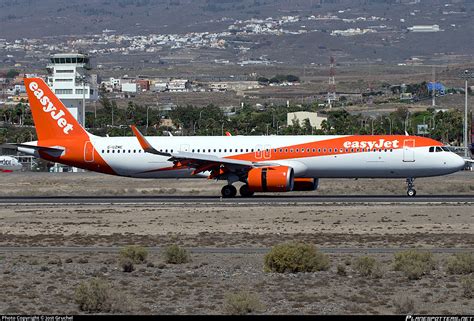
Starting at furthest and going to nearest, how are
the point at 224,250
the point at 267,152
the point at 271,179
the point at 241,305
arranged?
1. the point at 267,152
2. the point at 271,179
3. the point at 224,250
4. the point at 241,305

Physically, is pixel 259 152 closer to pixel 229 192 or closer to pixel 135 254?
pixel 229 192

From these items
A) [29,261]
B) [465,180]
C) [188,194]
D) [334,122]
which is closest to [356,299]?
[29,261]

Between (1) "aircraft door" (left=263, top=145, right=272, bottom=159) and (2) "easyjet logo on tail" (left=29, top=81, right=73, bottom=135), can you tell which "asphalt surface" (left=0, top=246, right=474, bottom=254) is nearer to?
(1) "aircraft door" (left=263, top=145, right=272, bottom=159)

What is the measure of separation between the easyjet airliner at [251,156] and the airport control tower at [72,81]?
6085 centimetres

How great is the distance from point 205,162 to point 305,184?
5875 mm

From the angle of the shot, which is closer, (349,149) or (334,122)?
(349,149)

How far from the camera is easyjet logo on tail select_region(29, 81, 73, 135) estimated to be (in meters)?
63.9

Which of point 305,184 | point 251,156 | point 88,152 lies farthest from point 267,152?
point 88,152

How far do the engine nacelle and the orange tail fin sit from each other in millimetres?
12307

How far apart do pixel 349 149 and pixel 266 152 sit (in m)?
4.43

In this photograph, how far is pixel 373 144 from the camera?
59906mm

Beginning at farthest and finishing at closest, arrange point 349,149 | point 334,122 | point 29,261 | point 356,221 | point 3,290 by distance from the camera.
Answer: point 334,122 → point 349,149 → point 356,221 → point 29,261 → point 3,290

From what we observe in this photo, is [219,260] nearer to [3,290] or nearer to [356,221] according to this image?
[3,290]

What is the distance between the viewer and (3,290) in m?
30.2
